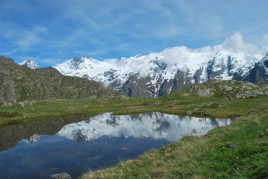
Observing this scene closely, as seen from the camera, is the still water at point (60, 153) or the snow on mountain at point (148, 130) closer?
the still water at point (60, 153)

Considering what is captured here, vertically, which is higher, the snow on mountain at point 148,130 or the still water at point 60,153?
the snow on mountain at point 148,130

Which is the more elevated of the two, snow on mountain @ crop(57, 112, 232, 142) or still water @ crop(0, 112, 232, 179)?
snow on mountain @ crop(57, 112, 232, 142)

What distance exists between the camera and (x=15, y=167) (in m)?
37.6

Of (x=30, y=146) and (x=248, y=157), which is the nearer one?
(x=248, y=157)

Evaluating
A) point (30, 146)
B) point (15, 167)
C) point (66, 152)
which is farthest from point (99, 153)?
point (30, 146)

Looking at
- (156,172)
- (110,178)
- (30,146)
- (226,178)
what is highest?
(226,178)

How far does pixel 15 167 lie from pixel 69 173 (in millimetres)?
11482

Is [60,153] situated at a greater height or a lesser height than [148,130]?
lesser

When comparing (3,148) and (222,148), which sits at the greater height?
(222,148)

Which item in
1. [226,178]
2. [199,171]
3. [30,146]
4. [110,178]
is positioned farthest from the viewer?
[30,146]

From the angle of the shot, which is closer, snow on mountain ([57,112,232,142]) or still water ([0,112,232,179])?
still water ([0,112,232,179])

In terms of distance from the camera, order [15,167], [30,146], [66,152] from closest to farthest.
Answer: [15,167]
[66,152]
[30,146]

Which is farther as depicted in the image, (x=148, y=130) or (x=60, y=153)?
(x=148, y=130)

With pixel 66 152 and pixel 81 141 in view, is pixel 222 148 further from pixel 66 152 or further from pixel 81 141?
pixel 81 141
